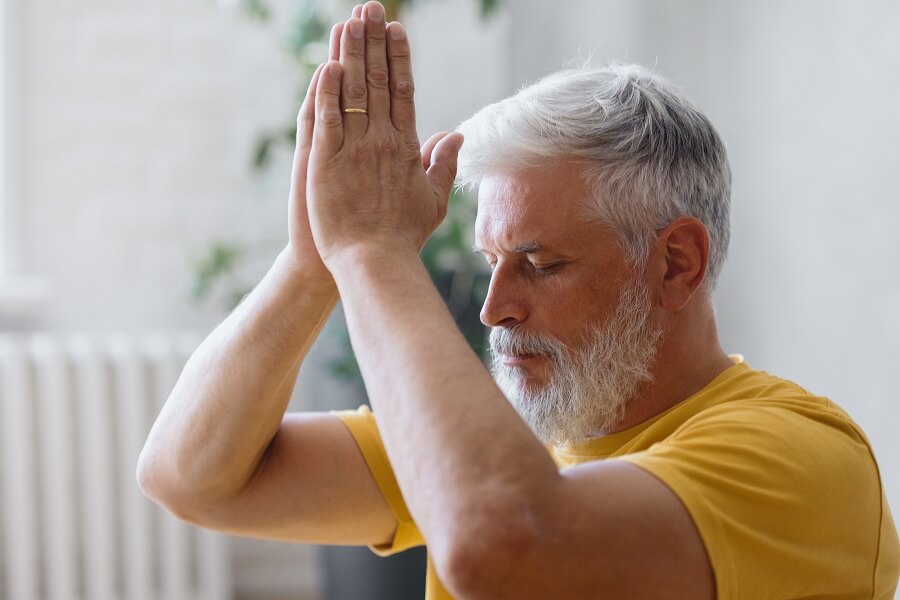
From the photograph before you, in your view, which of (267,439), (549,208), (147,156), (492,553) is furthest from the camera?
(147,156)

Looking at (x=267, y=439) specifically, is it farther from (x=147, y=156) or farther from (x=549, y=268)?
(x=147, y=156)

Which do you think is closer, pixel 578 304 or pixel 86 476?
pixel 578 304

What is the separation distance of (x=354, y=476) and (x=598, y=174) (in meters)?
0.50

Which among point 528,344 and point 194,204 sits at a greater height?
point 528,344

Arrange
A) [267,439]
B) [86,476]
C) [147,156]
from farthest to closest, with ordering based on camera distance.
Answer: [147,156] → [86,476] → [267,439]

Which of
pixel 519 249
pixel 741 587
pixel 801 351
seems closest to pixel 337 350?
pixel 801 351

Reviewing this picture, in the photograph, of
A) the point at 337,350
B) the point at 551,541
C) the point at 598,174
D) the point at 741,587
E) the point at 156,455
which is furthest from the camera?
the point at 337,350

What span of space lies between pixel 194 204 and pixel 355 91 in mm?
2566

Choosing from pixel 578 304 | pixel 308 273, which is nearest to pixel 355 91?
pixel 308 273

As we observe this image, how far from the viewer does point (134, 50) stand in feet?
11.6

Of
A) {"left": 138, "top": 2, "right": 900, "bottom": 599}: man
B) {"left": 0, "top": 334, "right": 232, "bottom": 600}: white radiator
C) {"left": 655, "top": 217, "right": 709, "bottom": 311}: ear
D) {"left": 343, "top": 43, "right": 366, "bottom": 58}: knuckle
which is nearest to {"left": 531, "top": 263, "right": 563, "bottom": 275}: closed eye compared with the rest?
{"left": 138, "top": 2, "right": 900, "bottom": 599}: man

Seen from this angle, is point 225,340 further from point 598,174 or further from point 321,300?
point 598,174

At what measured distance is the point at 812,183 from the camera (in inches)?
86.7

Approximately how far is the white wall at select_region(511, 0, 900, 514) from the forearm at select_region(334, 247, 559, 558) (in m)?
1.21
